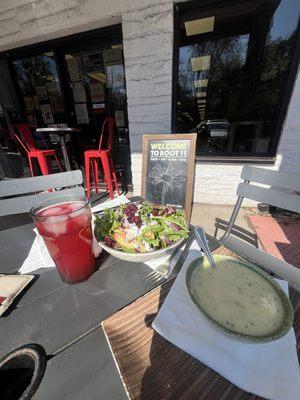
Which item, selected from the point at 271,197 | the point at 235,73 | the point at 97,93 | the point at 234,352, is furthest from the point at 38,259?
the point at 97,93

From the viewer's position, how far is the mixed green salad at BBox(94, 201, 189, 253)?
0.72 meters

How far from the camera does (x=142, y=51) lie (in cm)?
229

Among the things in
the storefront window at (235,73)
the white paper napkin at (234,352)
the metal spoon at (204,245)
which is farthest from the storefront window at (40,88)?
the white paper napkin at (234,352)

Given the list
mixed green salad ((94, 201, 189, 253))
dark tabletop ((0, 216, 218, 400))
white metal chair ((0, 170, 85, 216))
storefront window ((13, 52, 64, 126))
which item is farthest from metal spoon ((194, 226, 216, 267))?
storefront window ((13, 52, 64, 126))

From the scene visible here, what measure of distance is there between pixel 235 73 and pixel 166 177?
1669 millimetres

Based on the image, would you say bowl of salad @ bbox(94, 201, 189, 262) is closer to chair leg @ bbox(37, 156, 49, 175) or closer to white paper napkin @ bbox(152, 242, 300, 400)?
white paper napkin @ bbox(152, 242, 300, 400)

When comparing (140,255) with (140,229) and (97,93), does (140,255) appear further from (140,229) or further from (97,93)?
(97,93)

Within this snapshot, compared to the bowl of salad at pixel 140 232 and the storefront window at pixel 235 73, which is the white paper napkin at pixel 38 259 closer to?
the bowl of salad at pixel 140 232

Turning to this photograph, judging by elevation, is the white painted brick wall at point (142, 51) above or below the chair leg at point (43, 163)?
above

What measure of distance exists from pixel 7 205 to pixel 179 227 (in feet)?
3.24

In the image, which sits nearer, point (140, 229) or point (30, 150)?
point (140, 229)

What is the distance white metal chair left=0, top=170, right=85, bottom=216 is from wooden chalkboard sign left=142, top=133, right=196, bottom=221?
32.4 inches

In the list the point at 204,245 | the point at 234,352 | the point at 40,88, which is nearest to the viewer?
the point at 234,352

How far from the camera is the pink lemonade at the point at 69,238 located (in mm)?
580
